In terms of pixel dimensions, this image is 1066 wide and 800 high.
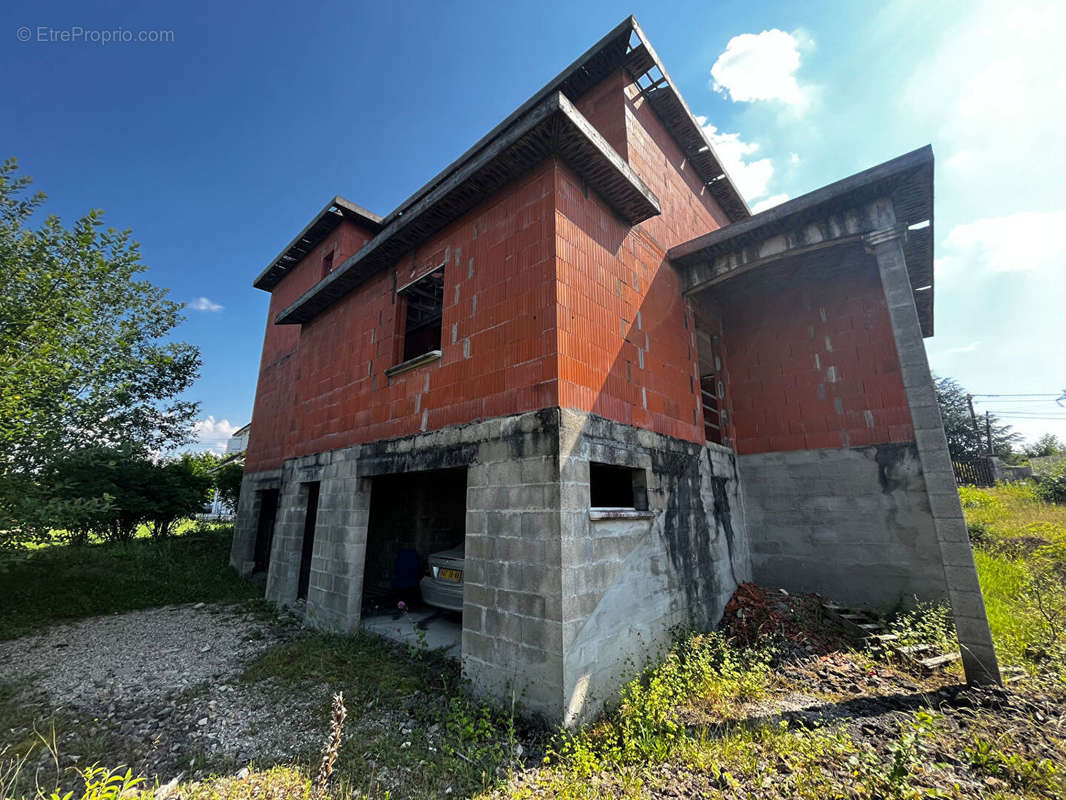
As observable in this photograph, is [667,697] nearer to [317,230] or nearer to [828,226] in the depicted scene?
[828,226]

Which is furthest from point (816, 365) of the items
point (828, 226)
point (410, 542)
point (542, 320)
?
point (410, 542)

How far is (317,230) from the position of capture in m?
10.7

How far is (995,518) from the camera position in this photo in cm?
1059

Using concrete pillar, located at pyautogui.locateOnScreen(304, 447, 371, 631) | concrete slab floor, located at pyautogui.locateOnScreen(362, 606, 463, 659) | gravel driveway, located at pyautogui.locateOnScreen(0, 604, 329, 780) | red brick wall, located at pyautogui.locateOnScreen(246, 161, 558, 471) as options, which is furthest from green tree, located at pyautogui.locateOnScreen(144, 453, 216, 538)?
concrete slab floor, located at pyautogui.locateOnScreen(362, 606, 463, 659)

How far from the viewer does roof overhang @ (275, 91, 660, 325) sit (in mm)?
4496

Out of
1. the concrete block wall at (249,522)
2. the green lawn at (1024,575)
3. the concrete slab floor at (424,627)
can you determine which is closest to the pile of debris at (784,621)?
the green lawn at (1024,575)

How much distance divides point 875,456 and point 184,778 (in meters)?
8.53

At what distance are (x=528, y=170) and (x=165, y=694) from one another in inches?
268

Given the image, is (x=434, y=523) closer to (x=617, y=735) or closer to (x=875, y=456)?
(x=617, y=735)

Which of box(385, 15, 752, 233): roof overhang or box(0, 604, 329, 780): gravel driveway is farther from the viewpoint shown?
box(385, 15, 752, 233): roof overhang

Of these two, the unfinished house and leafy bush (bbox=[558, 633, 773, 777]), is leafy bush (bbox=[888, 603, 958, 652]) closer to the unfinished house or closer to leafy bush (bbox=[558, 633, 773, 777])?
the unfinished house

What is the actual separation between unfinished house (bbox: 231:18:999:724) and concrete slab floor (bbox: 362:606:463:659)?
0.20m

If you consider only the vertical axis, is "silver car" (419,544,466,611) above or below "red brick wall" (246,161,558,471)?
below

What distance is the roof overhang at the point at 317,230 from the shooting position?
10087 millimetres
